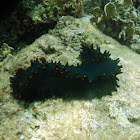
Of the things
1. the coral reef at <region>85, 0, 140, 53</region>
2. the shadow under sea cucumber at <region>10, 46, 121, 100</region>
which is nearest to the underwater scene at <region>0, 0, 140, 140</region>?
the shadow under sea cucumber at <region>10, 46, 121, 100</region>

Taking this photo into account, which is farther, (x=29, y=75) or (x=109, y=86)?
(x=109, y=86)

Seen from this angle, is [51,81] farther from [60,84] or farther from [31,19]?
[31,19]

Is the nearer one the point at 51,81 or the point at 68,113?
the point at 68,113

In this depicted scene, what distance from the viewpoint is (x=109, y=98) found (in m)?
2.38

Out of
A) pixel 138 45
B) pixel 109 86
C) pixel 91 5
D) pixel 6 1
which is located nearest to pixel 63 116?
pixel 109 86

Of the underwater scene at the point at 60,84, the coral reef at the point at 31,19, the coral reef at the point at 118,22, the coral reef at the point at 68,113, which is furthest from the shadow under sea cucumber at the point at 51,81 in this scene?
the coral reef at the point at 118,22

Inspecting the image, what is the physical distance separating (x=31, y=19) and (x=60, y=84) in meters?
1.99

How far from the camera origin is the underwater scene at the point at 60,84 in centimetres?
193

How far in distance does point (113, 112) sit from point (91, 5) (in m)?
4.80

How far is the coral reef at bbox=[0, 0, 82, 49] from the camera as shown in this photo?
317 centimetres

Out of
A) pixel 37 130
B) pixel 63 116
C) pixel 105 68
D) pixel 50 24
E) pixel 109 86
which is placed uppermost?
pixel 50 24

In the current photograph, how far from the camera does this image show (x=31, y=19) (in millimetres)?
3143

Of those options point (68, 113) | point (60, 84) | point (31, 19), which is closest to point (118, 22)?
point (31, 19)

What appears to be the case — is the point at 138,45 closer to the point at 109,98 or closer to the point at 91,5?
the point at 91,5
